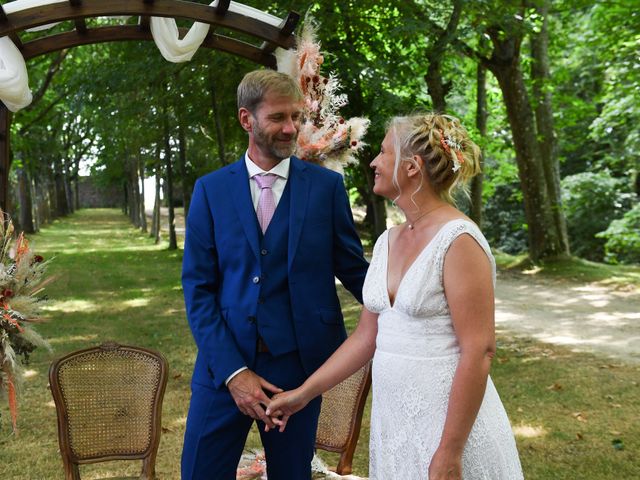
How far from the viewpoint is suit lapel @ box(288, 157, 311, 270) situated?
284 cm

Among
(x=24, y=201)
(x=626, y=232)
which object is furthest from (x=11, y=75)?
(x=24, y=201)

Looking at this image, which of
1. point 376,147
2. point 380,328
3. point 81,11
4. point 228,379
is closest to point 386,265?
point 380,328

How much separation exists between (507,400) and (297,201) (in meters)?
4.72

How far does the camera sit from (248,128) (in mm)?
2895

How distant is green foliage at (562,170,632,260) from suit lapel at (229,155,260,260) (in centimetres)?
2103

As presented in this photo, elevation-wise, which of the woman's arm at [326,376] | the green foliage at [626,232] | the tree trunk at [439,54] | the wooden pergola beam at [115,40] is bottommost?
the green foliage at [626,232]

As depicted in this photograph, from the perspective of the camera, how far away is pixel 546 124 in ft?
57.7

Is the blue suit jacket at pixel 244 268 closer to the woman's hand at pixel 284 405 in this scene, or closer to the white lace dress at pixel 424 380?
the woman's hand at pixel 284 405

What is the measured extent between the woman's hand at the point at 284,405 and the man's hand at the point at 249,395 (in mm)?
24

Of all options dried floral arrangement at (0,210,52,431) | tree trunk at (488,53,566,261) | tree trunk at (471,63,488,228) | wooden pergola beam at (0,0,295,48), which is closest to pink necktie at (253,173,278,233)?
dried floral arrangement at (0,210,52,431)

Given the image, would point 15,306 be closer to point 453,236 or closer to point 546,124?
point 453,236

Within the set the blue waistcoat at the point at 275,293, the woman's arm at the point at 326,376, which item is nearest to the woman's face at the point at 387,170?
the woman's arm at the point at 326,376

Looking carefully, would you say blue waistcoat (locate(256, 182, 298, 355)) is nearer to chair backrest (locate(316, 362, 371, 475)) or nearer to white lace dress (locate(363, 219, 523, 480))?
white lace dress (locate(363, 219, 523, 480))

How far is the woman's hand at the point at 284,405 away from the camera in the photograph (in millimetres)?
2691
